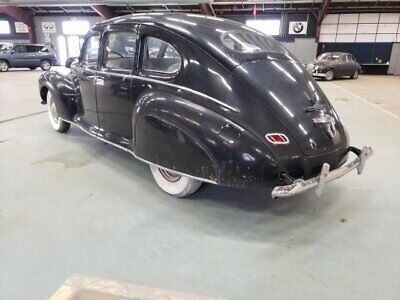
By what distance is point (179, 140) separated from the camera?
226 cm

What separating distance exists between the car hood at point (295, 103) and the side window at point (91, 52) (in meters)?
1.97

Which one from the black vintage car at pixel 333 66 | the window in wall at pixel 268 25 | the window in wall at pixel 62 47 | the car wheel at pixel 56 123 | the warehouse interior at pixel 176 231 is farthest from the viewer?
the window in wall at pixel 62 47

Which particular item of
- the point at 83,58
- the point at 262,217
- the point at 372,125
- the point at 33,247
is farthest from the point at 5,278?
the point at 372,125

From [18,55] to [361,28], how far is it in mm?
18512

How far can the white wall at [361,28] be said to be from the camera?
57.6 ft

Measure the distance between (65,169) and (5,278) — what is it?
1.64 metres

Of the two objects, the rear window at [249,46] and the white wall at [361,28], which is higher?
the white wall at [361,28]

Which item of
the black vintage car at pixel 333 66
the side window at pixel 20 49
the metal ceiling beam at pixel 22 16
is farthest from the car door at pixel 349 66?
the metal ceiling beam at pixel 22 16

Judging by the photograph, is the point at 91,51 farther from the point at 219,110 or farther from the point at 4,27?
the point at 4,27

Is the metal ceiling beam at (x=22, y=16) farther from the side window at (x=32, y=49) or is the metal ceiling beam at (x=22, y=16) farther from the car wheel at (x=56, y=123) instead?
the car wheel at (x=56, y=123)

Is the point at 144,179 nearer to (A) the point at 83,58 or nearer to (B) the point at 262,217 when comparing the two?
(B) the point at 262,217

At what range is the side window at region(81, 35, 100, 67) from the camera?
352 centimetres

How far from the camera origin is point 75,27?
69.2 ft

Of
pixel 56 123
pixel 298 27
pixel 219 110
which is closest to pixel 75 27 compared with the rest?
pixel 298 27
